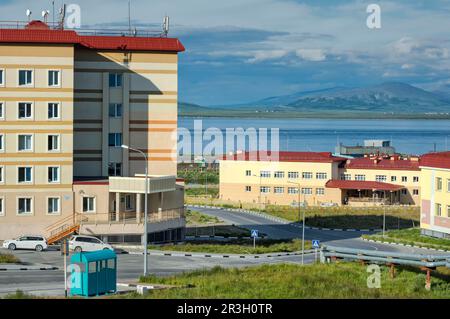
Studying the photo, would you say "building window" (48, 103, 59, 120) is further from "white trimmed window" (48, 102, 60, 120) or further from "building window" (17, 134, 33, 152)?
"building window" (17, 134, 33, 152)

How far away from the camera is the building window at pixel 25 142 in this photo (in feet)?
184

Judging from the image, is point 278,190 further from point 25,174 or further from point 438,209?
point 25,174

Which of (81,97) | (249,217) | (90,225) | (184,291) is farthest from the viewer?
(249,217)

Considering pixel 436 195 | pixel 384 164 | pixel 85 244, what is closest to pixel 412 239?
pixel 436 195

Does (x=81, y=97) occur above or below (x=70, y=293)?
above

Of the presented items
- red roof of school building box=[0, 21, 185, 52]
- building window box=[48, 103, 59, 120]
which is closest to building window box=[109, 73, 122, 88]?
red roof of school building box=[0, 21, 185, 52]

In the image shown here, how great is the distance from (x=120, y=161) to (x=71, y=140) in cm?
455

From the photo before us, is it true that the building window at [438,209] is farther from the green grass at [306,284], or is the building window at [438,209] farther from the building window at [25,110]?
the green grass at [306,284]

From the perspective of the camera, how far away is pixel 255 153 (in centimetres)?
10375

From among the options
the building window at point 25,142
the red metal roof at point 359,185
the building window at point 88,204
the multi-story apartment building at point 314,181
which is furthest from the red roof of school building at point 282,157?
the building window at point 25,142

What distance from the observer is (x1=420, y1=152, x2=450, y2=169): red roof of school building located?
219 feet

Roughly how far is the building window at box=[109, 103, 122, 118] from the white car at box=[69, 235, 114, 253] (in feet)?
32.4
